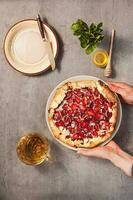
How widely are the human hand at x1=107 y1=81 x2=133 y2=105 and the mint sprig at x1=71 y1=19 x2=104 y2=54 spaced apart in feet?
0.50

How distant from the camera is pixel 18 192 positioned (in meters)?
1.92

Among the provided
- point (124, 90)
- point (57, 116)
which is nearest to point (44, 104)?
point (57, 116)

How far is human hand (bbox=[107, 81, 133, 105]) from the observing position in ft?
5.97

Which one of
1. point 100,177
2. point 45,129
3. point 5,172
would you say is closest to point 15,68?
point 45,129

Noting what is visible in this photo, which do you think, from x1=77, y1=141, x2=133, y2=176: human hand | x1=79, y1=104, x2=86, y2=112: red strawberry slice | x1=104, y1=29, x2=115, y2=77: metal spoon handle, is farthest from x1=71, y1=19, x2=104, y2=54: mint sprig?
x1=77, y1=141, x2=133, y2=176: human hand

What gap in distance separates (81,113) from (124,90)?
0.58ft

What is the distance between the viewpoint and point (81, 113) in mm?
1844

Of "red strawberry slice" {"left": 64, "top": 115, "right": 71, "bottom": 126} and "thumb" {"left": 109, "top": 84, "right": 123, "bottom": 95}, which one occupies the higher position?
"thumb" {"left": 109, "top": 84, "right": 123, "bottom": 95}

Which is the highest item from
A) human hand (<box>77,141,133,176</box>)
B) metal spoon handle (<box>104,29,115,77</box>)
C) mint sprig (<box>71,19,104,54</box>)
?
mint sprig (<box>71,19,104,54</box>)

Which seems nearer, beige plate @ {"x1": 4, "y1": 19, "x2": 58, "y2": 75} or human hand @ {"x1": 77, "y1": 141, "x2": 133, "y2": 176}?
human hand @ {"x1": 77, "y1": 141, "x2": 133, "y2": 176}

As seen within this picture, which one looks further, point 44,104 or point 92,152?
point 44,104

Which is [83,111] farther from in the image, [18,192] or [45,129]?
[18,192]

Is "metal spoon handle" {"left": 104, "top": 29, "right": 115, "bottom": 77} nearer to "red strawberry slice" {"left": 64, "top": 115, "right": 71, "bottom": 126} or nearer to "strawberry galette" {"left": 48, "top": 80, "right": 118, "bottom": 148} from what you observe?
"strawberry galette" {"left": 48, "top": 80, "right": 118, "bottom": 148}

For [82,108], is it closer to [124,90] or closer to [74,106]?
[74,106]
